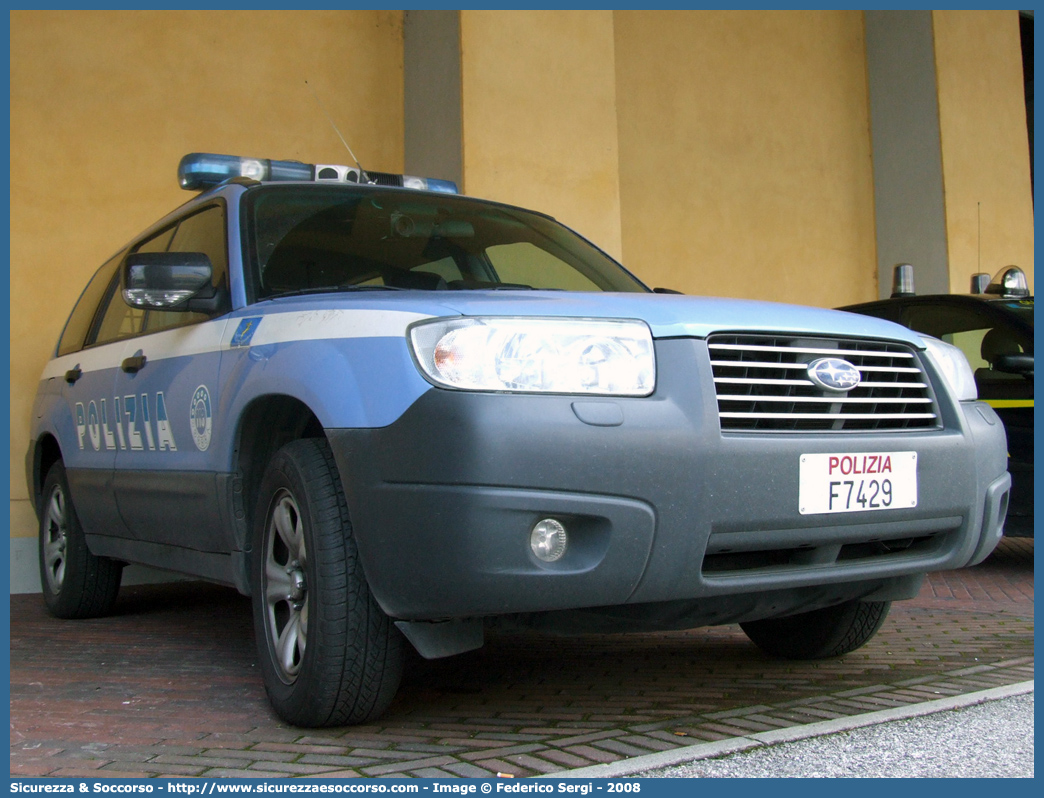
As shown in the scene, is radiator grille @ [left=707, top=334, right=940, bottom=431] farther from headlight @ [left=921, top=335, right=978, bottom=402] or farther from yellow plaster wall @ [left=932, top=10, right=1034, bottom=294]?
yellow plaster wall @ [left=932, top=10, right=1034, bottom=294]

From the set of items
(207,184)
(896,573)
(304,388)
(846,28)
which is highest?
(846,28)

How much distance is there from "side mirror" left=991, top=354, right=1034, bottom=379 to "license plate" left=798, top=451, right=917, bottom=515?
10.8ft

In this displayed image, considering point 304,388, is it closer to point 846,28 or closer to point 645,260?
point 645,260

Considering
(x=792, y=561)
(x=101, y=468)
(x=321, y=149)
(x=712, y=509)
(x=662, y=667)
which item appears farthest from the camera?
(x=321, y=149)

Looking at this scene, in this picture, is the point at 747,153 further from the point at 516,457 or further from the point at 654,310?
the point at 516,457

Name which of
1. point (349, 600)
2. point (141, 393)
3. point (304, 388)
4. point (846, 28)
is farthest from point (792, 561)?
point (846, 28)

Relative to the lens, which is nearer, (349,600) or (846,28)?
(349,600)

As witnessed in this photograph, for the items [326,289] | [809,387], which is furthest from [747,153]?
[809,387]

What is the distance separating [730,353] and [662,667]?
152cm

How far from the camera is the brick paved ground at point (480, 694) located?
9.11ft

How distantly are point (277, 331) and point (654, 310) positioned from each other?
1.07m

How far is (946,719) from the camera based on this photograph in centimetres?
301

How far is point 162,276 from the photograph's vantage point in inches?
137

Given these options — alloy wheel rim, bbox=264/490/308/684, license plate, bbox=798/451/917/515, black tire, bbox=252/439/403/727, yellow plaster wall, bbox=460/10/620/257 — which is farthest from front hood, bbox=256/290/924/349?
yellow plaster wall, bbox=460/10/620/257
